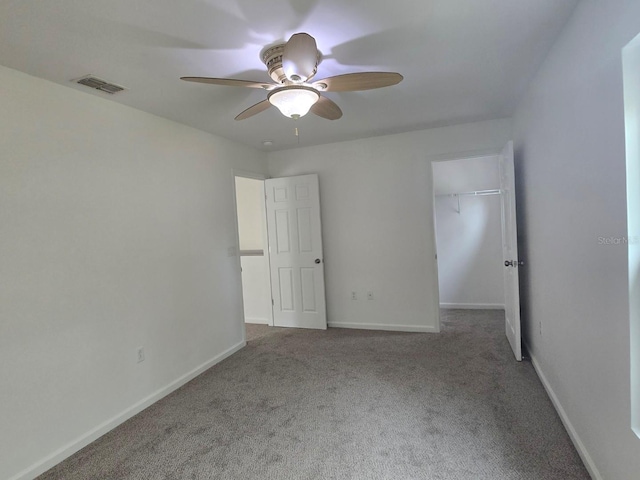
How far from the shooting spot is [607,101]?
1441 millimetres

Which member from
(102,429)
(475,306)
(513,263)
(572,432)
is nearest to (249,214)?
(102,429)

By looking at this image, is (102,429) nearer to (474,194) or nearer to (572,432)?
(572,432)

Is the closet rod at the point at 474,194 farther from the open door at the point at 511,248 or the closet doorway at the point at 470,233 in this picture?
the open door at the point at 511,248

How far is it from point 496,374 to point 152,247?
121 inches

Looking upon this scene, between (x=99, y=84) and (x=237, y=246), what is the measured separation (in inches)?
81.0

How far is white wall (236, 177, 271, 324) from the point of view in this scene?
4.93m

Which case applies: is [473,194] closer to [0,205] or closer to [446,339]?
[446,339]

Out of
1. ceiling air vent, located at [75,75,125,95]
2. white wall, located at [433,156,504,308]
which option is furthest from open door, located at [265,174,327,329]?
ceiling air vent, located at [75,75,125,95]

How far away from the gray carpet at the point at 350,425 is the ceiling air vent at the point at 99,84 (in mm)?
2365

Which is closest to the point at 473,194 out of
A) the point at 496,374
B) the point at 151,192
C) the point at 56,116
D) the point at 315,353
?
the point at 496,374

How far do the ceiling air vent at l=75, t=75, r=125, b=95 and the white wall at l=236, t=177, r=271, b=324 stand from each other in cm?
255

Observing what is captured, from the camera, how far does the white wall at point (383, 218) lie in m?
4.00

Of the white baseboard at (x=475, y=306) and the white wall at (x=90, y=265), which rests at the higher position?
the white wall at (x=90, y=265)

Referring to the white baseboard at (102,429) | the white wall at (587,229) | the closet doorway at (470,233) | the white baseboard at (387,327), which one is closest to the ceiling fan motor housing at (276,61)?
the white wall at (587,229)
